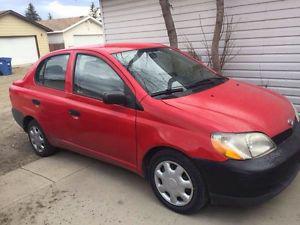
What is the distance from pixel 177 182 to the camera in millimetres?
3588

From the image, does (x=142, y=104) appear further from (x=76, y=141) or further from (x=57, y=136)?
(x=57, y=136)

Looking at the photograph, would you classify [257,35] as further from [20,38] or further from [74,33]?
[74,33]

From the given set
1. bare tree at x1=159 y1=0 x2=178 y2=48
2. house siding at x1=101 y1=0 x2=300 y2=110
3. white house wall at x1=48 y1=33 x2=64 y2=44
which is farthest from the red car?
white house wall at x1=48 y1=33 x2=64 y2=44

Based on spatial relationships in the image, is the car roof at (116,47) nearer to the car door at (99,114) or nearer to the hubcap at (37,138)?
the car door at (99,114)

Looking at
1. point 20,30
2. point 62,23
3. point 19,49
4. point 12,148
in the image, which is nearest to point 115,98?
point 12,148

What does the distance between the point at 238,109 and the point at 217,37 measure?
352 centimetres

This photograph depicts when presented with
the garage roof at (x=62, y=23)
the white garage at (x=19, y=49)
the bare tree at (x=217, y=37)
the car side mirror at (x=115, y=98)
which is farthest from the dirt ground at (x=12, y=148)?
the garage roof at (x=62, y=23)

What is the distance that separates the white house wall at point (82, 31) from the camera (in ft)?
125

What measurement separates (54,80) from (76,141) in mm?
933

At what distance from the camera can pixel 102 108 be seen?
165 inches

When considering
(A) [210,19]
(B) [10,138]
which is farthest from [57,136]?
(A) [210,19]

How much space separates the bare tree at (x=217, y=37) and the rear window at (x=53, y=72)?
3.06 m

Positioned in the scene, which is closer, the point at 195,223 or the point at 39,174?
the point at 195,223

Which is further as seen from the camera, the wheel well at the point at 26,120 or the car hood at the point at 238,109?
the wheel well at the point at 26,120
